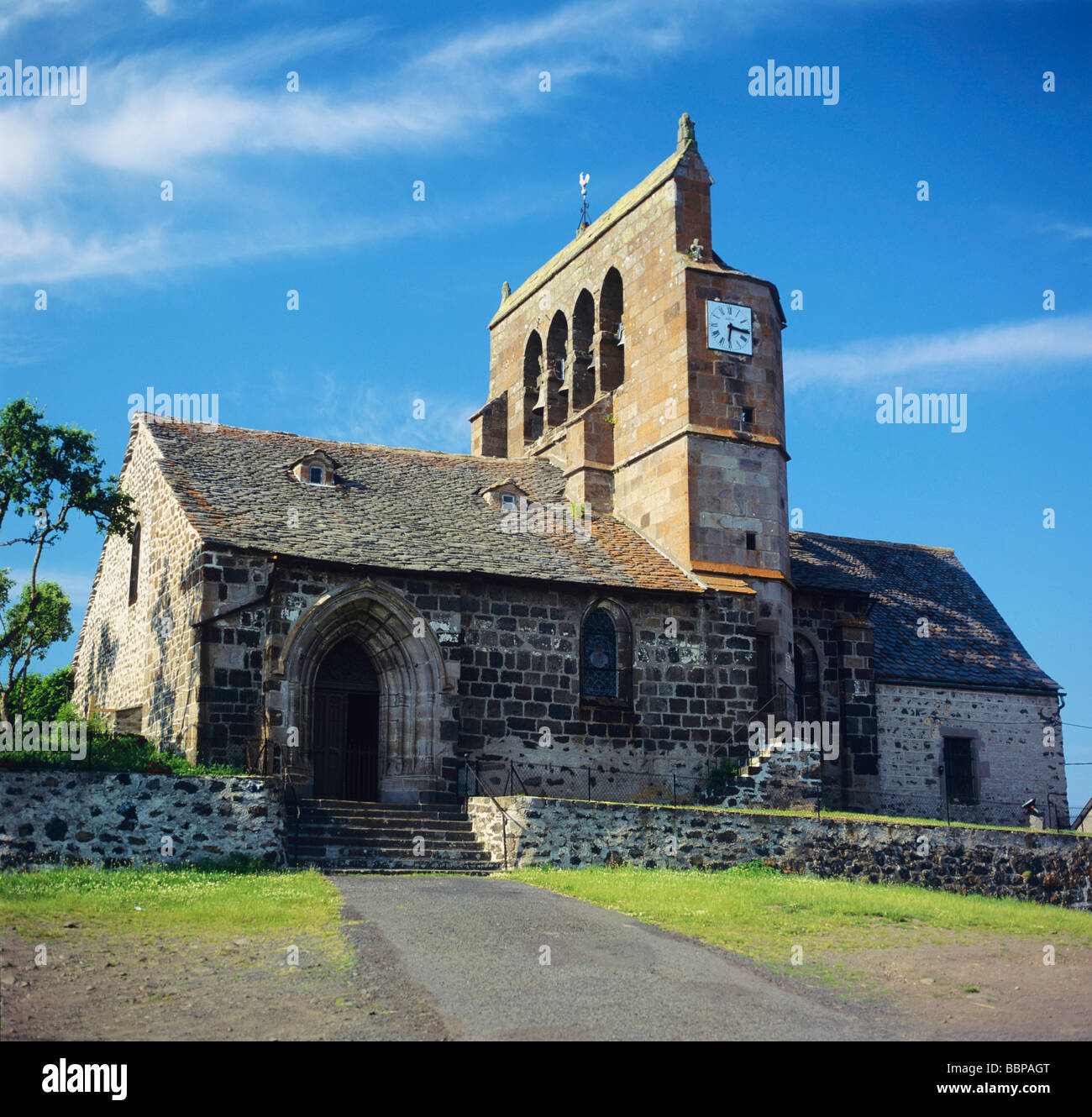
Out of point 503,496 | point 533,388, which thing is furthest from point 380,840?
point 533,388

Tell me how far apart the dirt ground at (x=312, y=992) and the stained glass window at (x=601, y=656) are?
38.9ft

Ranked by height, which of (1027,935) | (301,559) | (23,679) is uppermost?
(301,559)

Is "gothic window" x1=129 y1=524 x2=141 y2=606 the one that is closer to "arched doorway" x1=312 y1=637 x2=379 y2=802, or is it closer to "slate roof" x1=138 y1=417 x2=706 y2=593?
"slate roof" x1=138 y1=417 x2=706 y2=593

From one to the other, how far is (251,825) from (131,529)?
10858mm

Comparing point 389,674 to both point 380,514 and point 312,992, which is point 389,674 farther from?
point 312,992

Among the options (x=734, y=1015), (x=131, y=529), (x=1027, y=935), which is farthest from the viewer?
(x=131, y=529)

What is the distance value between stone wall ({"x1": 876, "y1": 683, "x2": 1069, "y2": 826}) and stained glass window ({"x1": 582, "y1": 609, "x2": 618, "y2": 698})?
7826 millimetres

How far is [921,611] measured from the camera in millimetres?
33031

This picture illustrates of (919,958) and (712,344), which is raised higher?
(712,344)

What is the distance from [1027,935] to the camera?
15359mm
